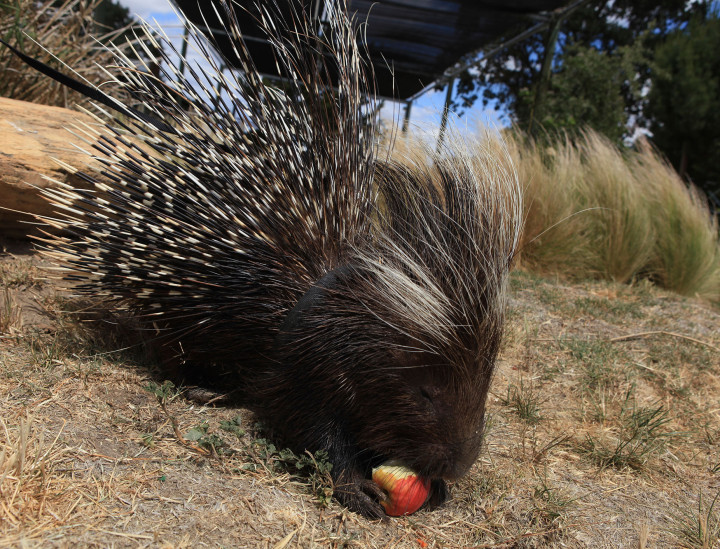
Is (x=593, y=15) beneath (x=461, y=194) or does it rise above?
above

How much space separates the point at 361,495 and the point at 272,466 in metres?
0.30

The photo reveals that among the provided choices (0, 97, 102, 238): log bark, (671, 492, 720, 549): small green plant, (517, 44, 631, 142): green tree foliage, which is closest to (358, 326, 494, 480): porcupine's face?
(671, 492, 720, 549): small green plant

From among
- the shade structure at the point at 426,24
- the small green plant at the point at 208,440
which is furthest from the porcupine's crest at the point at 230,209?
the shade structure at the point at 426,24

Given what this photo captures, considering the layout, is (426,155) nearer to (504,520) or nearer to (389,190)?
(389,190)

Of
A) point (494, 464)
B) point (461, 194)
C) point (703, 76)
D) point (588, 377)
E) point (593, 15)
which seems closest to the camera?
point (461, 194)

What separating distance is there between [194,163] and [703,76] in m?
14.4

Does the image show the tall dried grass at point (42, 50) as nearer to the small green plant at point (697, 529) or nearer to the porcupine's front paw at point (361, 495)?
the porcupine's front paw at point (361, 495)

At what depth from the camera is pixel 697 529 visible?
162 centimetres

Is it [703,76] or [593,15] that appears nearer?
[703,76]

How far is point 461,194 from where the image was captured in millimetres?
1786

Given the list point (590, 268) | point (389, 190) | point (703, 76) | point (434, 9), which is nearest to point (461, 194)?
point (389, 190)

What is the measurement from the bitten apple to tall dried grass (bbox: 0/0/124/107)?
312 centimetres

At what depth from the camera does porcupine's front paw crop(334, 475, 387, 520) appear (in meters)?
1.60

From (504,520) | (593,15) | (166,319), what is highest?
(593,15)
